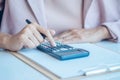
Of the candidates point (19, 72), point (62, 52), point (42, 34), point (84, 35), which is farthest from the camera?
point (84, 35)

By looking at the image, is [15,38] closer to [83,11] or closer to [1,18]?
[1,18]

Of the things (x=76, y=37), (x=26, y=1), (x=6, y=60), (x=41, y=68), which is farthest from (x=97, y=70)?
(x=26, y=1)

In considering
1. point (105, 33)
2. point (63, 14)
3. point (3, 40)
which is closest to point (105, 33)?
point (105, 33)

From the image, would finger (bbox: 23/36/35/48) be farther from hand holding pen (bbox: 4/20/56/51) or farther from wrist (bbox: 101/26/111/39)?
wrist (bbox: 101/26/111/39)

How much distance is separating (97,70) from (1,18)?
590 millimetres

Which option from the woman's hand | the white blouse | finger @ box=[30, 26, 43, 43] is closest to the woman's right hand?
finger @ box=[30, 26, 43, 43]

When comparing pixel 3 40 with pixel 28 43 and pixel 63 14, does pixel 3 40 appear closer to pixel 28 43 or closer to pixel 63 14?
pixel 28 43

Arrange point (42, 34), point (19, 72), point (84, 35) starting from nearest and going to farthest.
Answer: point (19, 72) → point (42, 34) → point (84, 35)

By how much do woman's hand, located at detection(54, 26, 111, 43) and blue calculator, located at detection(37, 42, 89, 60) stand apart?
0.14m

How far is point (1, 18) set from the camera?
1117 millimetres

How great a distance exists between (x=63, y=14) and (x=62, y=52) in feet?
1.25

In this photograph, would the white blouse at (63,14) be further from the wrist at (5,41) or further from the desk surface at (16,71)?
the desk surface at (16,71)

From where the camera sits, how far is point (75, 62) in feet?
2.37

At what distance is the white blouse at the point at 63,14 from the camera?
1.12m
